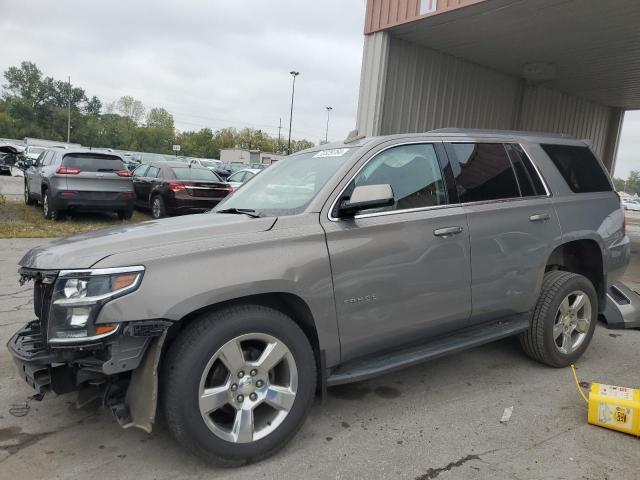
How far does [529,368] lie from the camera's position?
412cm

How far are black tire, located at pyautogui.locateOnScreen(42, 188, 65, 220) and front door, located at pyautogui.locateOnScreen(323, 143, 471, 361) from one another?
32.2 ft

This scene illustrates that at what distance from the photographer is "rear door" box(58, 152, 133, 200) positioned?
34.7 feet

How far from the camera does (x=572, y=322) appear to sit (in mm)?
4152

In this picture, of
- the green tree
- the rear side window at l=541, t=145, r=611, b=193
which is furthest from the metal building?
the green tree

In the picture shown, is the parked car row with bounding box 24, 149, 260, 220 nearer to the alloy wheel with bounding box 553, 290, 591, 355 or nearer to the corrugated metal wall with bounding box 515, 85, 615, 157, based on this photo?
the corrugated metal wall with bounding box 515, 85, 615, 157

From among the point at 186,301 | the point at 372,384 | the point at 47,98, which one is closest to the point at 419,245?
the point at 372,384

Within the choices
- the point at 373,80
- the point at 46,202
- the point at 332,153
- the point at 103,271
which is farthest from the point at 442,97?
the point at 103,271

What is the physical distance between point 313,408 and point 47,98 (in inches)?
4389

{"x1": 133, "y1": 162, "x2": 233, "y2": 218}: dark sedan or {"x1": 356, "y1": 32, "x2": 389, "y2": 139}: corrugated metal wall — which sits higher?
{"x1": 356, "y1": 32, "x2": 389, "y2": 139}: corrugated metal wall

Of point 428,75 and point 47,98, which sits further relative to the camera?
point 47,98

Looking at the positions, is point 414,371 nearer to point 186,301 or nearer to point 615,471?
point 615,471

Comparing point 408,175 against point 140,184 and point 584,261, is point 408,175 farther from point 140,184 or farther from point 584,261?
point 140,184

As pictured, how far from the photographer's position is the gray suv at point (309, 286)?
2.41 meters

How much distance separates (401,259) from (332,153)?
3.14 ft
